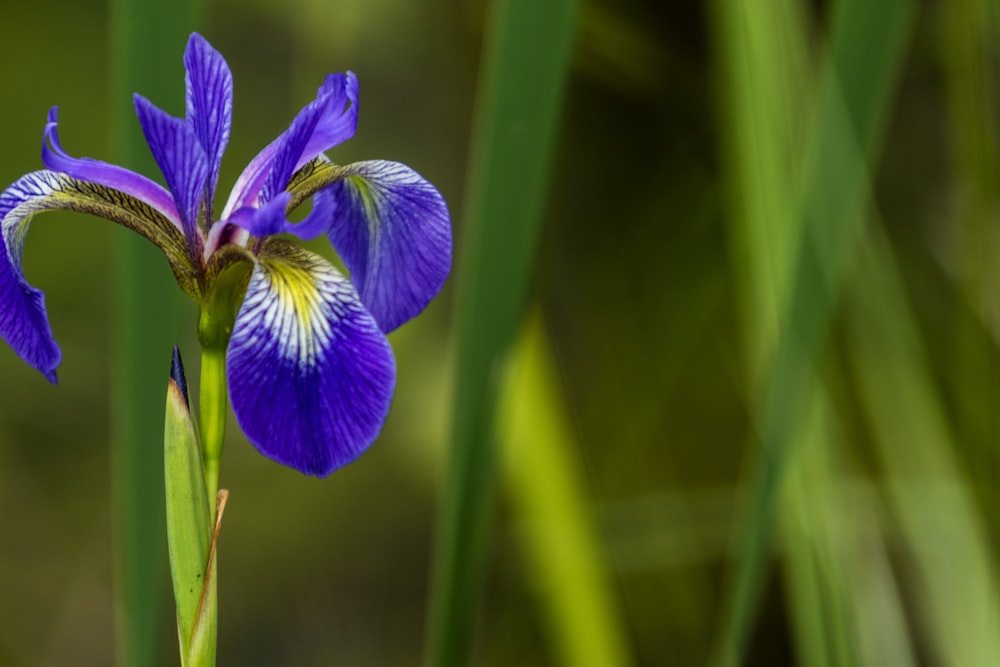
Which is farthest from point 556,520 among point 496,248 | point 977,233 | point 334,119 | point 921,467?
point 334,119

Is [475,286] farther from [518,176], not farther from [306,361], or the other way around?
[306,361]

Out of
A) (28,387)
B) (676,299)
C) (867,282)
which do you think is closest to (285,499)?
(28,387)

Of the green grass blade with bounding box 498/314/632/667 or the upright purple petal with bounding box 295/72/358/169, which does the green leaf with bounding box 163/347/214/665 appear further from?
the green grass blade with bounding box 498/314/632/667

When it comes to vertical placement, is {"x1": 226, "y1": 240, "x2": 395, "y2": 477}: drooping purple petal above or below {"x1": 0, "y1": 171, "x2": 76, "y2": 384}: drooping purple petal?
below


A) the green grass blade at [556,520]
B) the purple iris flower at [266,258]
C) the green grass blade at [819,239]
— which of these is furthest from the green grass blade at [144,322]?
the green grass blade at [556,520]

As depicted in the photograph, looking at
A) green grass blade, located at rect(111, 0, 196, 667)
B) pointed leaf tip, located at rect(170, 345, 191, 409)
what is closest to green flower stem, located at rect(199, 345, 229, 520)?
pointed leaf tip, located at rect(170, 345, 191, 409)

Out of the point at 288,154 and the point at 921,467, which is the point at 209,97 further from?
the point at 921,467
